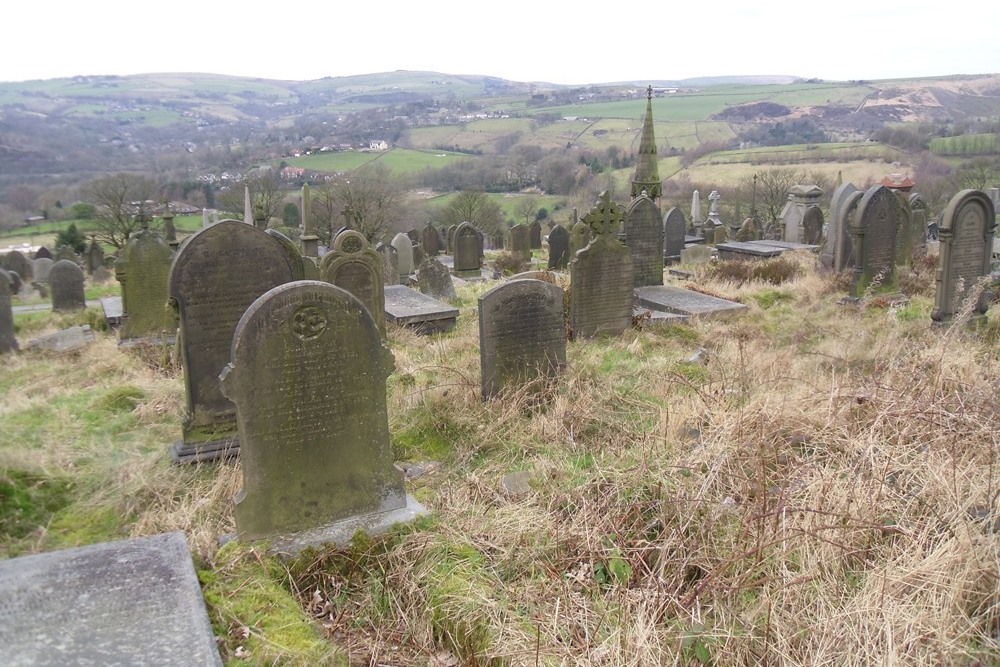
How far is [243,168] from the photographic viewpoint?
6419 cm

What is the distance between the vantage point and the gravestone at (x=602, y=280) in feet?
34.0

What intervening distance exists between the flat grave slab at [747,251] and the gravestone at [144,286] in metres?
14.5

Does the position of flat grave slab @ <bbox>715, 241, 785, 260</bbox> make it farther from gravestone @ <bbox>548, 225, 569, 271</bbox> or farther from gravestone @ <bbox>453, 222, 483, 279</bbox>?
gravestone @ <bbox>453, 222, 483, 279</bbox>

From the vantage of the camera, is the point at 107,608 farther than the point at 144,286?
No

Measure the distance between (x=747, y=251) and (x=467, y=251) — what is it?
7.76 metres

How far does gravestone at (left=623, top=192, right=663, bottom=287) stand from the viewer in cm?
1316

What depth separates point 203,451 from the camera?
20.6 ft

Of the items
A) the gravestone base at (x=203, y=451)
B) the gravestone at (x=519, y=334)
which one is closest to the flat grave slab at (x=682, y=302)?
the gravestone at (x=519, y=334)

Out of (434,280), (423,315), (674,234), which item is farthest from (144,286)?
(674,234)

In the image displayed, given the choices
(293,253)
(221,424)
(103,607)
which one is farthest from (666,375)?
(103,607)

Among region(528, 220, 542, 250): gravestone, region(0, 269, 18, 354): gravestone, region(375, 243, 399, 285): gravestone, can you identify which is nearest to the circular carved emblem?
region(0, 269, 18, 354): gravestone

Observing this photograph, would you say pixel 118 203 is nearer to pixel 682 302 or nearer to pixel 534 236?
pixel 534 236

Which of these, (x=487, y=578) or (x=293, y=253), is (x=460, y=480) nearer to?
(x=487, y=578)

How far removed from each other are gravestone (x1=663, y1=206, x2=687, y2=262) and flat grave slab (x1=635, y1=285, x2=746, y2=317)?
7020mm
